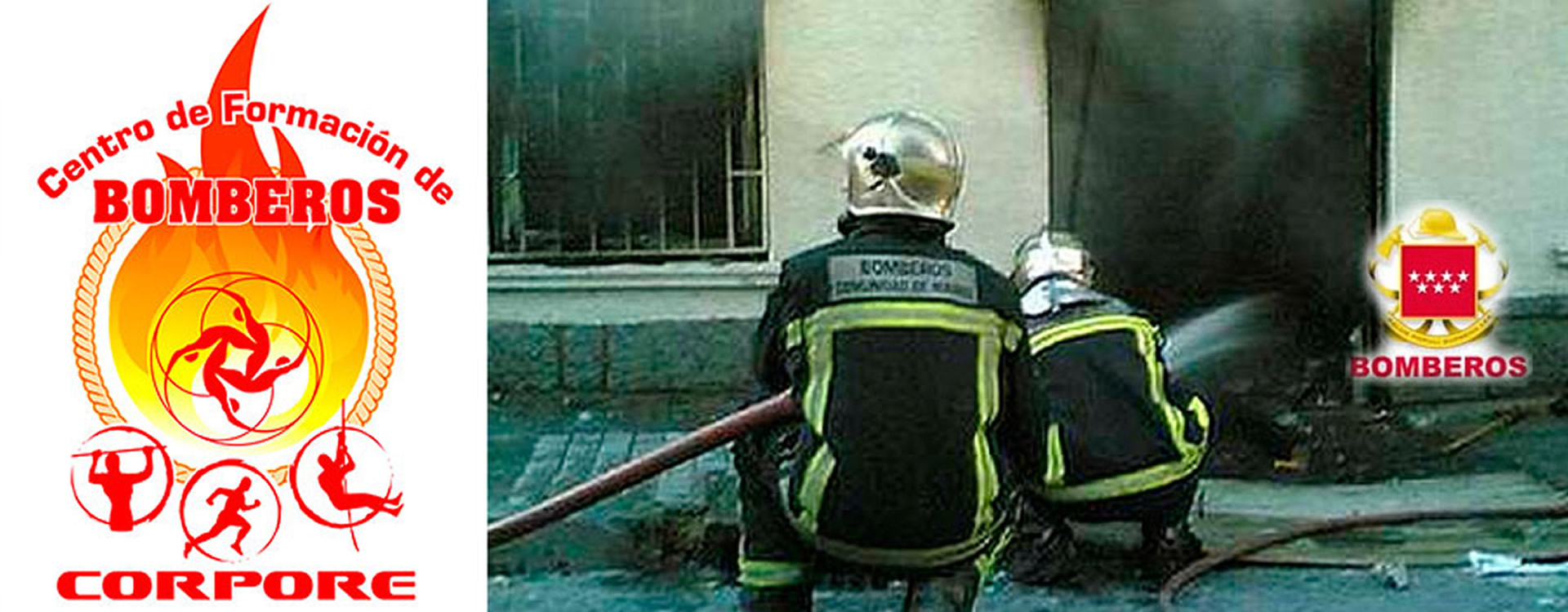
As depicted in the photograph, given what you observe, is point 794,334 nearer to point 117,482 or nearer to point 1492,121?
point 117,482

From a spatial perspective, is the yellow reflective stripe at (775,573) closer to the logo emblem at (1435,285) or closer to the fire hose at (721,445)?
the fire hose at (721,445)

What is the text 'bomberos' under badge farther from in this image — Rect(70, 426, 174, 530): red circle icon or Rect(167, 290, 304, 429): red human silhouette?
Rect(70, 426, 174, 530): red circle icon

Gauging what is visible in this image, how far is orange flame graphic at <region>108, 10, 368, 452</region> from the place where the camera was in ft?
12.1

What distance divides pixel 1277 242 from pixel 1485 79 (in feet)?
1.42

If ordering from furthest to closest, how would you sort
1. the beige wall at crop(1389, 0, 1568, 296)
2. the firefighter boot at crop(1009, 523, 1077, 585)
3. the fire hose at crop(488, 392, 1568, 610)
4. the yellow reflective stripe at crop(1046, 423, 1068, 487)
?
the firefighter boot at crop(1009, 523, 1077, 585) → the beige wall at crop(1389, 0, 1568, 296) → the yellow reflective stripe at crop(1046, 423, 1068, 487) → the fire hose at crop(488, 392, 1568, 610)

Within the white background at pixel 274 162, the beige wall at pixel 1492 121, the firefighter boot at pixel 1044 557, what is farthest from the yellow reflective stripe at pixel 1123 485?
the white background at pixel 274 162

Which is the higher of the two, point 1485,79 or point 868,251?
point 1485,79

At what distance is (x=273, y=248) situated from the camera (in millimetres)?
3693

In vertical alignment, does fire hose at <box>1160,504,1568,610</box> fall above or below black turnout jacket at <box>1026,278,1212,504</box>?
below

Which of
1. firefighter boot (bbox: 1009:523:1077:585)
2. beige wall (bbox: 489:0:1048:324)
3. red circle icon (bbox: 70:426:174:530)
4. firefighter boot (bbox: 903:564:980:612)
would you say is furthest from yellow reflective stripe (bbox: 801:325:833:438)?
firefighter boot (bbox: 1009:523:1077:585)

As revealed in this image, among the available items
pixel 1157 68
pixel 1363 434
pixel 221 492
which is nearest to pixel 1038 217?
pixel 1157 68

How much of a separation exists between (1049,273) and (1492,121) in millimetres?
777

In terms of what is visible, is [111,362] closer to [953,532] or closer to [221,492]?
[221,492]

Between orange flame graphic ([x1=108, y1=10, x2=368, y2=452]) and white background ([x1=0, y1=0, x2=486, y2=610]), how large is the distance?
4 centimetres
